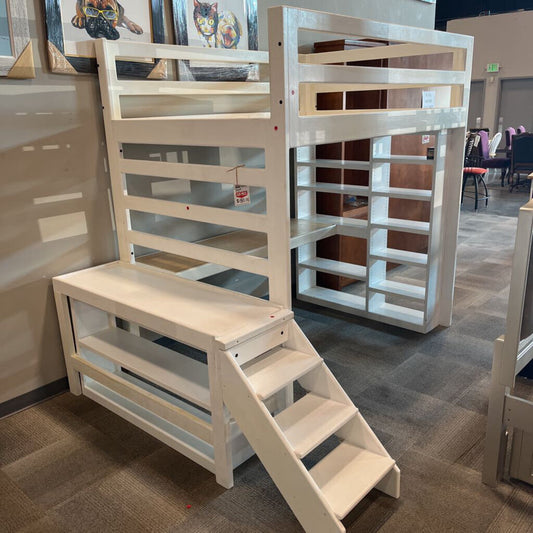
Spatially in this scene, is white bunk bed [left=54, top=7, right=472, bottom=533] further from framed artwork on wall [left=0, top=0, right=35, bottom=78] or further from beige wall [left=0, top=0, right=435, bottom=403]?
framed artwork on wall [left=0, top=0, right=35, bottom=78]

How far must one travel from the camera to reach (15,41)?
92.6 inches

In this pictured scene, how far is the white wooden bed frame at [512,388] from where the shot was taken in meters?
1.85

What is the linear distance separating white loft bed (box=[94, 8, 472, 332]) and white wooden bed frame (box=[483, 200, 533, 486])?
83cm

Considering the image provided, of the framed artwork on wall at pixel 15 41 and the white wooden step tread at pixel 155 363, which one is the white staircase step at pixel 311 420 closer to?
the white wooden step tread at pixel 155 363

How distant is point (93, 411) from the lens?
2.65m

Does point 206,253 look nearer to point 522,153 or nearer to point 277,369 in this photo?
point 277,369

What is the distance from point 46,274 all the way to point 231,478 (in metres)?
1.39

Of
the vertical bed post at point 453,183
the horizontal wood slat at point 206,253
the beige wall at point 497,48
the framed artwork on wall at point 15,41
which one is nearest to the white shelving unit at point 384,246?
the vertical bed post at point 453,183

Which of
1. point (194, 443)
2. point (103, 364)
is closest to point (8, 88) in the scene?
point (103, 364)

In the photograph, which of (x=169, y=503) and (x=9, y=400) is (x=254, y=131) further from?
(x=9, y=400)

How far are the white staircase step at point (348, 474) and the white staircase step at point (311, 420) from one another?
0.43 feet

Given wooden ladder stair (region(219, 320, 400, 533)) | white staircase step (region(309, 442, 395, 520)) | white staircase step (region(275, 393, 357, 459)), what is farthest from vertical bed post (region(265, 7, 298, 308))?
white staircase step (region(309, 442, 395, 520))

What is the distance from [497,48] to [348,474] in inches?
455

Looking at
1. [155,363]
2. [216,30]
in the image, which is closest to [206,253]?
[155,363]
